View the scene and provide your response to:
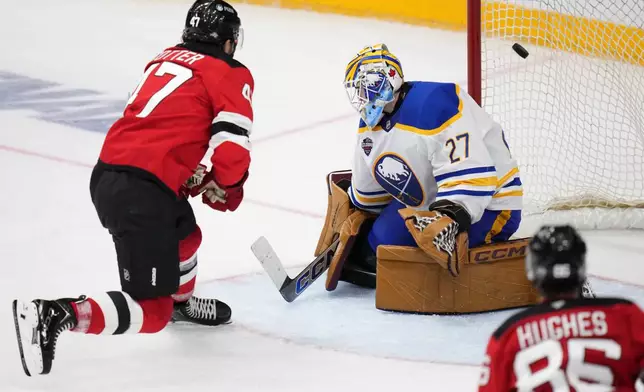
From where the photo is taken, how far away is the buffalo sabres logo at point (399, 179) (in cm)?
342

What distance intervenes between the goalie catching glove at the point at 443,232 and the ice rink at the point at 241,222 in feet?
0.65

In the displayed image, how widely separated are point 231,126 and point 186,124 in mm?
122

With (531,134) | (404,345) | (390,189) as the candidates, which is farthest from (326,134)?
(404,345)

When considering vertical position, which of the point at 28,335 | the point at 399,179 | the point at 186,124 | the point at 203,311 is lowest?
the point at 203,311

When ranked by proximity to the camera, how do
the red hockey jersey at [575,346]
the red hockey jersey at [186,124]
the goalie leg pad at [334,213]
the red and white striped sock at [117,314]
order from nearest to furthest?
the red hockey jersey at [575,346] < the red and white striped sock at [117,314] < the red hockey jersey at [186,124] < the goalie leg pad at [334,213]

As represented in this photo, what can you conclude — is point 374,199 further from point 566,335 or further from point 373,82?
point 566,335

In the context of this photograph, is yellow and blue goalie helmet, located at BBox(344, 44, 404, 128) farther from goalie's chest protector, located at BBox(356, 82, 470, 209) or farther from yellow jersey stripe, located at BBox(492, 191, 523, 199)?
yellow jersey stripe, located at BBox(492, 191, 523, 199)

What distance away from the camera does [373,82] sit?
11.0 feet

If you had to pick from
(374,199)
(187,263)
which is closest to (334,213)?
(374,199)

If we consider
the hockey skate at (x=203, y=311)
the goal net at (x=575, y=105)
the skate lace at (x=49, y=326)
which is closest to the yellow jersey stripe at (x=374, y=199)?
the hockey skate at (x=203, y=311)

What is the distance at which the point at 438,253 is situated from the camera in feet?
10.8

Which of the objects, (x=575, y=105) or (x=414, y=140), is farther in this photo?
(x=575, y=105)

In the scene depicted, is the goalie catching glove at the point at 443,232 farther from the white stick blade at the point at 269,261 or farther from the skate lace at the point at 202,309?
the skate lace at the point at 202,309

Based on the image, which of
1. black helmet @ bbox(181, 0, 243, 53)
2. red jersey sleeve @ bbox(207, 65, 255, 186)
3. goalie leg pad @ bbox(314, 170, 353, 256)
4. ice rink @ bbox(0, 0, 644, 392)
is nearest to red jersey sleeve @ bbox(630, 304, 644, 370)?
ice rink @ bbox(0, 0, 644, 392)
